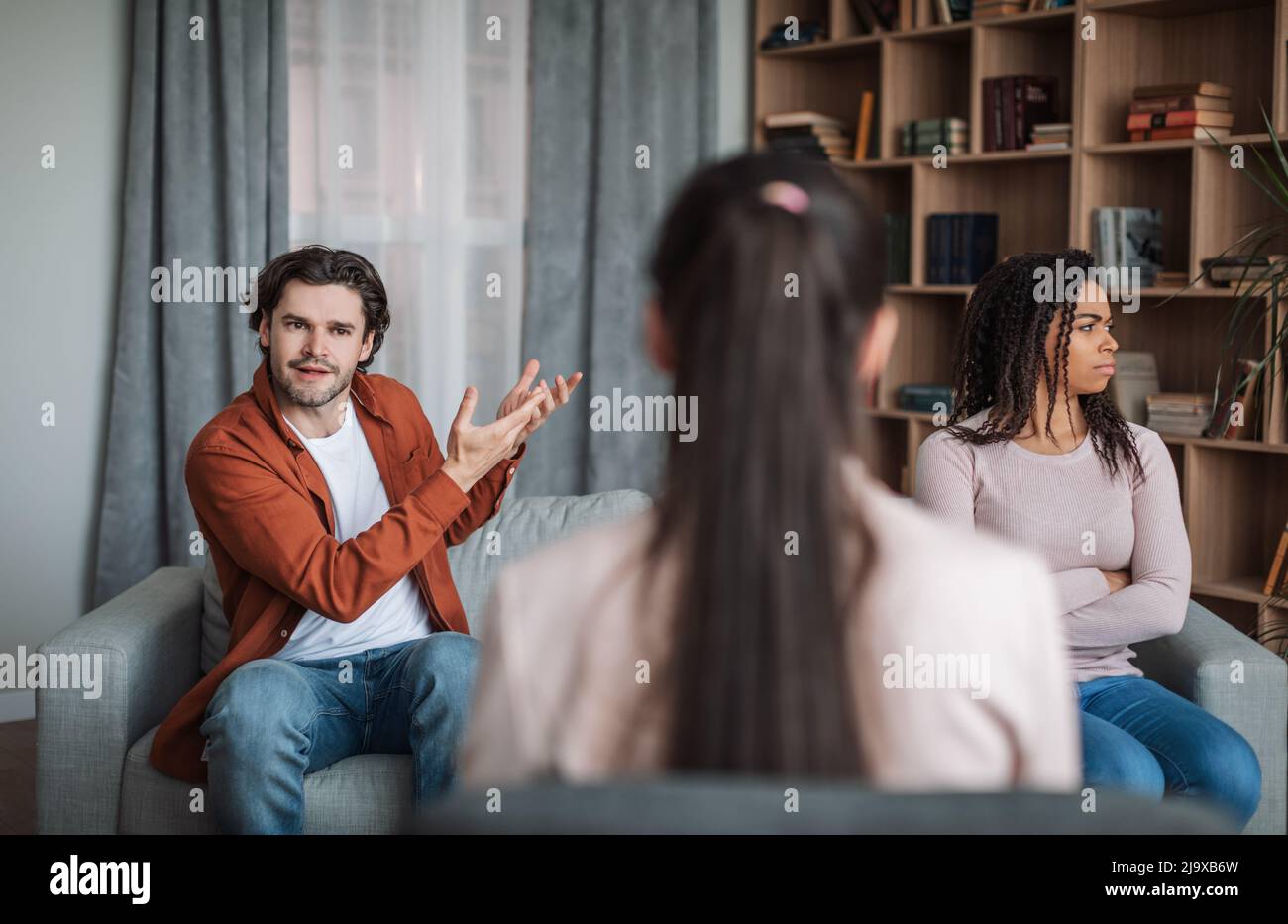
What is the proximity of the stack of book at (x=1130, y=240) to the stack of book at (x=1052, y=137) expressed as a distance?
0.24m

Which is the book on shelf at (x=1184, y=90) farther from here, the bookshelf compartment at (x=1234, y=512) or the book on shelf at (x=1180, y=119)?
the bookshelf compartment at (x=1234, y=512)

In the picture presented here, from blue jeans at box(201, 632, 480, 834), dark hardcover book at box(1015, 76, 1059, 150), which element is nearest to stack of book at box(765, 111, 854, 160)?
dark hardcover book at box(1015, 76, 1059, 150)

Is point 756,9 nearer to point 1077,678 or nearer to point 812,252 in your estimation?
point 1077,678

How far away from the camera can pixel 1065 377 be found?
7.34 ft

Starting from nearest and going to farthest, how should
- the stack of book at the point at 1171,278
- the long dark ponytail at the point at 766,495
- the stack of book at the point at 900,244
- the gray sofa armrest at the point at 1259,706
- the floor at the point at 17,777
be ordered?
the long dark ponytail at the point at 766,495 < the gray sofa armrest at the point at 1259,706 < the floor at the point at 17,777 < the stack of book at the point at 1171,278 < the stack of book at the point at 900,244

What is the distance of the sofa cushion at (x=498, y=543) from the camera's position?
2.33 meters

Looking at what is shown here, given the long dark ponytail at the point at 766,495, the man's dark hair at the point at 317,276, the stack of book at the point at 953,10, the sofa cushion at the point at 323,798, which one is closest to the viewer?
the long dark ponytail at the point at 766,495

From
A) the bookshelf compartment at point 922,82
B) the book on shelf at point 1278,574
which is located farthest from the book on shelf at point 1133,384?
the bookshelf compartment at point 922,82

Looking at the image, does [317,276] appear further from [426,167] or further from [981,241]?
[981,241]

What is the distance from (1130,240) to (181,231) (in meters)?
2.58

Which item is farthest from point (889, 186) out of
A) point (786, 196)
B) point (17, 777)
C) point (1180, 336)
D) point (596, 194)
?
point (786, 196)

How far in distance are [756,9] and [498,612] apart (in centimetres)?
396

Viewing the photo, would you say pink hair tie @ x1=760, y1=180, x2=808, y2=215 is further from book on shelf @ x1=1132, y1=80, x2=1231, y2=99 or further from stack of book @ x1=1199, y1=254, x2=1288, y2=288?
book on shelf @ x1=1132, y1=80, x2=1231, y2=99
